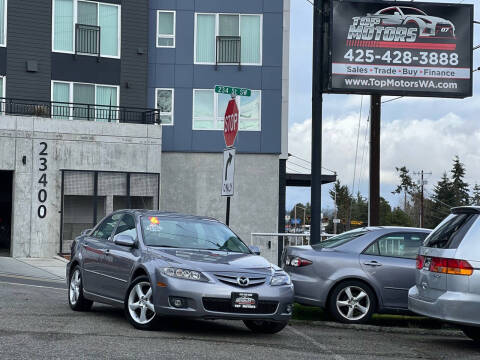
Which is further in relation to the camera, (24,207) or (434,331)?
(24,207)

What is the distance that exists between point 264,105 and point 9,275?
14085 millimetres

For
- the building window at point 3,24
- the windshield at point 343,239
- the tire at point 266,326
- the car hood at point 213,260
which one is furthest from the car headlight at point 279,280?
the building window at point 3,24

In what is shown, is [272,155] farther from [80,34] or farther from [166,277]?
[166,277]

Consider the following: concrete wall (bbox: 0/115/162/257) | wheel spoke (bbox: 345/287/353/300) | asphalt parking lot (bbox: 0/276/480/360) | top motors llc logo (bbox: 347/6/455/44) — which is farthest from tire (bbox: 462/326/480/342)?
concrete wall (bbox: 0/115/162/257)

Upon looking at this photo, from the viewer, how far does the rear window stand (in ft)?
33.7

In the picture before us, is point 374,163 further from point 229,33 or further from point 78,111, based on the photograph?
point 229,33

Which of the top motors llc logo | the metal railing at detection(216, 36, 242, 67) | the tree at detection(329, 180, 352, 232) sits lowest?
the tree at detection(329, 180, 352, 232)

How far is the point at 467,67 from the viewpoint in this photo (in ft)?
66.6

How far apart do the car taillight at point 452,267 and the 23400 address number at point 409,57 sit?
952 cm

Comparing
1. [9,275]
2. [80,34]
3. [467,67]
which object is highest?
[80,34]

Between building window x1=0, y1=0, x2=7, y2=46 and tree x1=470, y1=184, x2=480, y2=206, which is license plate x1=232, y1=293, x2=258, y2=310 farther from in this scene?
tree x1=470, y1=184, x2=480, y2=206

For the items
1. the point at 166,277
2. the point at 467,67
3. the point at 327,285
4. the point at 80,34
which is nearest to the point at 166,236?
the point at 166,277

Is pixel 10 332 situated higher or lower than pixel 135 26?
lower

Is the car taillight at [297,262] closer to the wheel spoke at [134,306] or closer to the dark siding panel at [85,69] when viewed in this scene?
the wheel spoke at [134,306]
